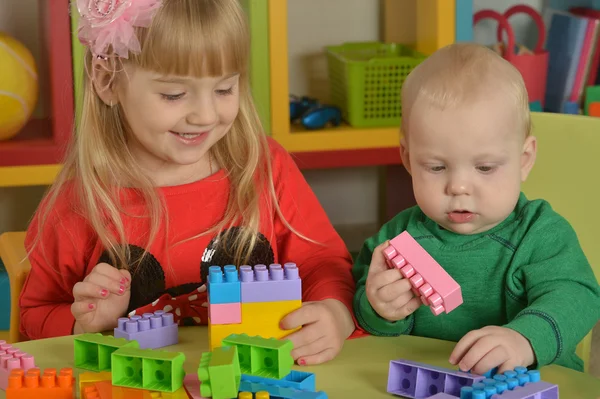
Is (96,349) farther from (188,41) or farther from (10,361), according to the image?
(188,41)

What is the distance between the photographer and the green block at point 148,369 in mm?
872

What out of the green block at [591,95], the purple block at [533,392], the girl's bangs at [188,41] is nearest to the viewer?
the purple block at [533,392]

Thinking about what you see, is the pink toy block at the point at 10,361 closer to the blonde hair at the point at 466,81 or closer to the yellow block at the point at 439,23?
the blonde hair at the point at 466,81

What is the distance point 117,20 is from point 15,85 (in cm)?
94

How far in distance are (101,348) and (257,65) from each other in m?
1.33

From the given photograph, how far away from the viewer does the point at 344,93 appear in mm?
2359

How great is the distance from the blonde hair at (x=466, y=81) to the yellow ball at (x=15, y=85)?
1.23 metres

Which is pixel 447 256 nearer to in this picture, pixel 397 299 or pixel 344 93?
pixel 397 299

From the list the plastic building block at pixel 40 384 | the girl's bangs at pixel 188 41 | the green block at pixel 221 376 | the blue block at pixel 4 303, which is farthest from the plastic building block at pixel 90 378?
the blue block at pixel 4 303

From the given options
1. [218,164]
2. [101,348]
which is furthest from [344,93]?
[101,348]

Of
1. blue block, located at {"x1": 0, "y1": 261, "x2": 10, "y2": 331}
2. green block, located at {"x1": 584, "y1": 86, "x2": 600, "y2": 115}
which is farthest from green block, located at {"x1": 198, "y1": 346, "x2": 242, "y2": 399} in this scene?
green block, located at {"x1": 584, "y1": 86, "x2": 600, "y2": 115}

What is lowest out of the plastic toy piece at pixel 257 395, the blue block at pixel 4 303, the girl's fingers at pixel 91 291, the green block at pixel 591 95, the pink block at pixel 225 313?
the blue block at pixel 4 303

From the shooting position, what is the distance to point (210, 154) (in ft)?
4.48

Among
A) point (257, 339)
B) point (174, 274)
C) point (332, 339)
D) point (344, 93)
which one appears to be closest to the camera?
point (257, 339)
